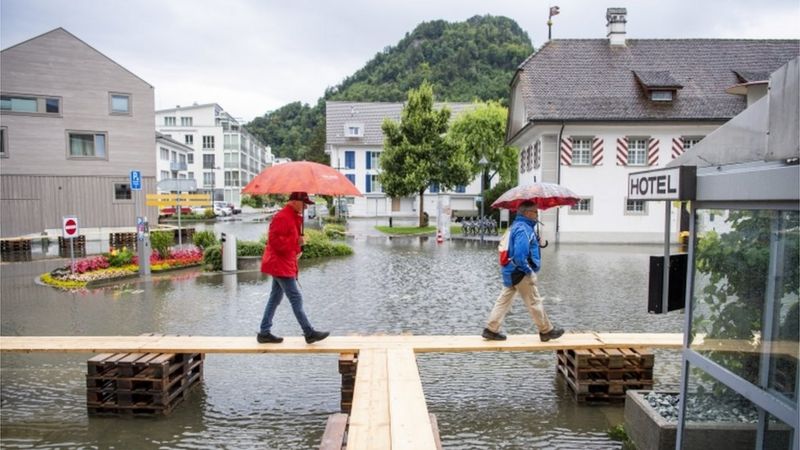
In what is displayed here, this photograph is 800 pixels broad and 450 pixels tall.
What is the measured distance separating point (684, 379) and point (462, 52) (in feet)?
319

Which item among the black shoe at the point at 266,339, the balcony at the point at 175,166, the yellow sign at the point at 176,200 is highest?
→ the balcony at the point at 175,166

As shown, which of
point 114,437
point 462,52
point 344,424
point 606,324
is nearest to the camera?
point 344,424

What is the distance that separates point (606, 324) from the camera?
9.73 m

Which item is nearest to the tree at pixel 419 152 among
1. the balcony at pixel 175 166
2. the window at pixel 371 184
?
the window at pixel 371 184

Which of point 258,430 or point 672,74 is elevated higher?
point 672,74

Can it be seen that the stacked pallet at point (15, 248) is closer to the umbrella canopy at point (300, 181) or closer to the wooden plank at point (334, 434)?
the umbrella canopy at point (300, 181)

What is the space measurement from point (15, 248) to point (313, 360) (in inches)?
832

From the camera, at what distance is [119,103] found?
105 ft

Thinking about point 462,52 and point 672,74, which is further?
point 462,52

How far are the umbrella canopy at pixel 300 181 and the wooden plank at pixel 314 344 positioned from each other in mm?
A: 1683

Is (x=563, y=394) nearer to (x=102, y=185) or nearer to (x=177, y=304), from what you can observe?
(x=177, y=304)

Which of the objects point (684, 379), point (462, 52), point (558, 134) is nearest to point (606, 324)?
point (684, 379)

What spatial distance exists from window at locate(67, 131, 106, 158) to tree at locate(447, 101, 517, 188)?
2354 cm

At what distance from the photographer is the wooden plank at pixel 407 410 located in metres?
3.81
